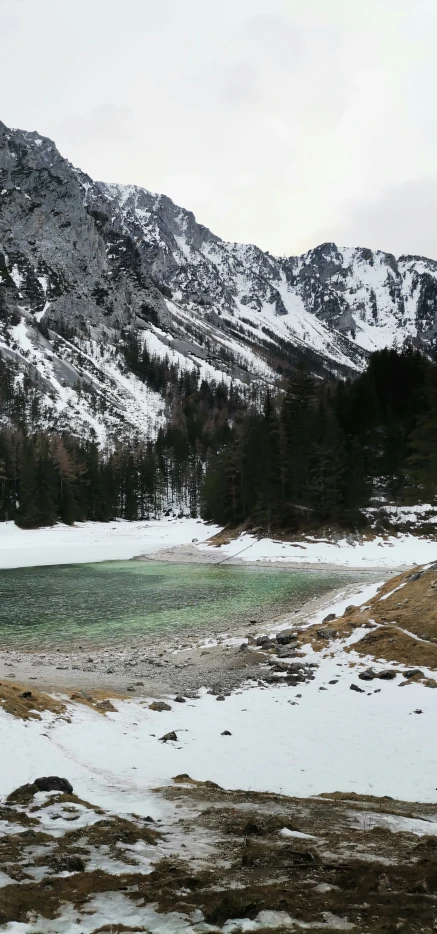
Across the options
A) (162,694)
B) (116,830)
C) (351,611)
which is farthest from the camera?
(351,611)

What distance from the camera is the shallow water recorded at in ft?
84.3

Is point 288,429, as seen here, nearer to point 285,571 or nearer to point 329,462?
point 329,462

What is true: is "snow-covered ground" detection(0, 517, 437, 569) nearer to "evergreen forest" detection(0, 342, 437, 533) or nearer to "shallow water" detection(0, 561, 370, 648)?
"evergreen forest" detection(0, 342, 437, 533)

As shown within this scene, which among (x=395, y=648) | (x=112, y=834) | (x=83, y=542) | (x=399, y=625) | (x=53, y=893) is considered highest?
(x=83, y=542)

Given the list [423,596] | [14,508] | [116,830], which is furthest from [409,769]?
[14,508]

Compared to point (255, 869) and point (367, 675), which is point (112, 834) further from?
point (367, 675)

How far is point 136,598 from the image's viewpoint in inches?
1329

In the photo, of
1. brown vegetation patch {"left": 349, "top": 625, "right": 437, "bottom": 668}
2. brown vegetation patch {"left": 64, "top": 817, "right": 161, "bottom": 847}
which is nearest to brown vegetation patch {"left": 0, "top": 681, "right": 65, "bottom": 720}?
brown vegetation patch {"left": 64, "top": 817, "right": 161, "bottom": 847}

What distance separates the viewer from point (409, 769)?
10273 mm

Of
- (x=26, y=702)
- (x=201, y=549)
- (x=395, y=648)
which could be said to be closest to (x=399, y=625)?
(x=395, y=648)

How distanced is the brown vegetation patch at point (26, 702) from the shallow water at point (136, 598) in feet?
31.7

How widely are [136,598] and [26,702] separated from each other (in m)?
21.1

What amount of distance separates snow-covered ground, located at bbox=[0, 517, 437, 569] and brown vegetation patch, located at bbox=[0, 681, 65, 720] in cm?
3908

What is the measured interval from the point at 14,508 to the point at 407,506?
6793cm
